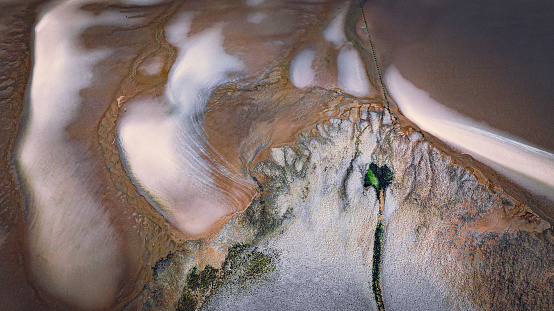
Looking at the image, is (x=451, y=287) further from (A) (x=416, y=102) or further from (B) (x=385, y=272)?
(A) (x=416, y=102)

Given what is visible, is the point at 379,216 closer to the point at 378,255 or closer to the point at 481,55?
the point at 378,255

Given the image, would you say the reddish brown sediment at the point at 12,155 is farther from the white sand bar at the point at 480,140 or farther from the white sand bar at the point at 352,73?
the white sand bar at the point at 480,140

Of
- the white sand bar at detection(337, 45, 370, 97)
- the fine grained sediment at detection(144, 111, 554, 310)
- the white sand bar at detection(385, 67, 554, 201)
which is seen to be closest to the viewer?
the fine grained sediment at detection(144, 111, 554, 310)

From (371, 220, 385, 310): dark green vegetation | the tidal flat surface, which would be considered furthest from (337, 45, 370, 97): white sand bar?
(371, 220, 385, 310): dark green vegetation

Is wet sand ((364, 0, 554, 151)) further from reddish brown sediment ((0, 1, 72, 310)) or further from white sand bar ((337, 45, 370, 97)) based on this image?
reddish brown sediment ((0, 1, 72, 310))

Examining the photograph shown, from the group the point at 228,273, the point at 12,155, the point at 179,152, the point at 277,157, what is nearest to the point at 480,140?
the point at 277,157

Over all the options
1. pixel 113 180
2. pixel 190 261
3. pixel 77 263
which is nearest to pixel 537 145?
pixel 190 261
